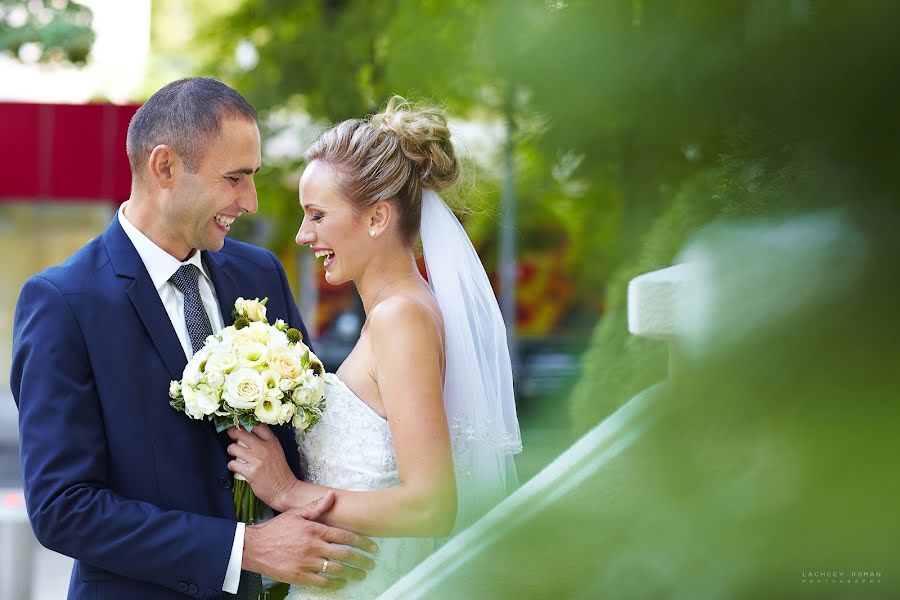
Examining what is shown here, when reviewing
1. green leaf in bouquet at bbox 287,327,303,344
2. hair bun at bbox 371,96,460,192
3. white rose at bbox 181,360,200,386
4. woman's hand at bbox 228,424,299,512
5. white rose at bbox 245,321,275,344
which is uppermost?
hair bun at bbox 371,96,460,192

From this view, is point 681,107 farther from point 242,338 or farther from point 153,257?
point 153,257

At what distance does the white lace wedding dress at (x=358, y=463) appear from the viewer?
250 centimetres

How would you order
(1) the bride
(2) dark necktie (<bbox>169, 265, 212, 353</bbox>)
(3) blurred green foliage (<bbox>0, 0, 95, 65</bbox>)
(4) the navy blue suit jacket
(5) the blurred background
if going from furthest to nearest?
(3) blurred green foliage (<bbox>0, 0, 95, 65</bbox>) < (2) dark necktie (<bbox>169, 265, 212, 353</bbox>) < (1) the bride < (4) the navy blue suit jacket < (5) the blurred background

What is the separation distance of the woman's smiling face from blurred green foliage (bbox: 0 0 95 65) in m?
9.19

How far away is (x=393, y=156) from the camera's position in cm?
251

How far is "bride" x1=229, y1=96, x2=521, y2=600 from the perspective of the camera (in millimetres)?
2316

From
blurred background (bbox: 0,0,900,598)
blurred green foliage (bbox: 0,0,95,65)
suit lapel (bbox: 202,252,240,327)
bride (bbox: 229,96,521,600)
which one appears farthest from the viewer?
blurred green foliage (bbox: 0,0,95,65)

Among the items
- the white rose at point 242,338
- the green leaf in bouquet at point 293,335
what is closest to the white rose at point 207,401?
the white rose at point 242,338

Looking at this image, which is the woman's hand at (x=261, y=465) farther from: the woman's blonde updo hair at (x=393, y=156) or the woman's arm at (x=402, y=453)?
the woman's blonde updo hair at (x=393, y=156)

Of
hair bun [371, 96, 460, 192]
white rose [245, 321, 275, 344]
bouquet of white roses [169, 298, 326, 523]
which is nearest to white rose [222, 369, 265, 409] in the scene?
bouquet of white roses [169, 298, 326, 523]

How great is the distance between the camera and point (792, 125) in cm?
48

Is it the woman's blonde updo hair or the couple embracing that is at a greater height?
the woman's blonde updo hair

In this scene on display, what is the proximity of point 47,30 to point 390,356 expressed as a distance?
9.65 meters

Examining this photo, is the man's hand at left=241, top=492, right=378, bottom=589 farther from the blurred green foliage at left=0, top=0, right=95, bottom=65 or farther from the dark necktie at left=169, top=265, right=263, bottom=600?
the blurred green foliage at left=0, top=0, right=95, bottom=65
